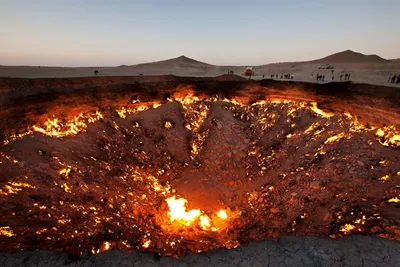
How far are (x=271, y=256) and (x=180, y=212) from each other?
150 inches

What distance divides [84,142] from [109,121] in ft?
6.27

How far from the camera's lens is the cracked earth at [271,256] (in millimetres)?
6184

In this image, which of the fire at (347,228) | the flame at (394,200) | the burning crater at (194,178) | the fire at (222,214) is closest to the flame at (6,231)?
the burning crater at (194,178)

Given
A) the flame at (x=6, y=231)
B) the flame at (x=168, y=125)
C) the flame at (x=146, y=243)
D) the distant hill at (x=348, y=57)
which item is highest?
the distant hill at (x=348, y=57)

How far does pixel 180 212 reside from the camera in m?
9.04

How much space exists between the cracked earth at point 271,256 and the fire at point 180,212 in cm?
188

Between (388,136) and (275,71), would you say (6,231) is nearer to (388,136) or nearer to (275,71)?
(388,136)

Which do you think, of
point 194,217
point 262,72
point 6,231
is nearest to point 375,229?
point 194,217

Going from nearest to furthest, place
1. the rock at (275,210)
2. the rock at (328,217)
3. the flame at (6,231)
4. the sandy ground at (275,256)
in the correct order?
the sandy ground at (275,256) → the flame at (6,231) → the rock at (328,217) → the rock at (275,210)

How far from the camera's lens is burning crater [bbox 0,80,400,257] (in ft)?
23.2

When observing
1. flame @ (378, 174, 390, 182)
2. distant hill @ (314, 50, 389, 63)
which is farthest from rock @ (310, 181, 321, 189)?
distant hill @ (314, 50, 389, 63)

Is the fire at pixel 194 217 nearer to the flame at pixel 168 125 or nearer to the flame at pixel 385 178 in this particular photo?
the flame at pixel 168 125

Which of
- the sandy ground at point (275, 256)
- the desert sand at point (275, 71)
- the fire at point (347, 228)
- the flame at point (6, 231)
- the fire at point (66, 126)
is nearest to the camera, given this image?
the sandy ground at point (275, 256)

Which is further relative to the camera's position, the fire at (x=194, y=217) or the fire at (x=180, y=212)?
the fire at (x=180, y=212)
